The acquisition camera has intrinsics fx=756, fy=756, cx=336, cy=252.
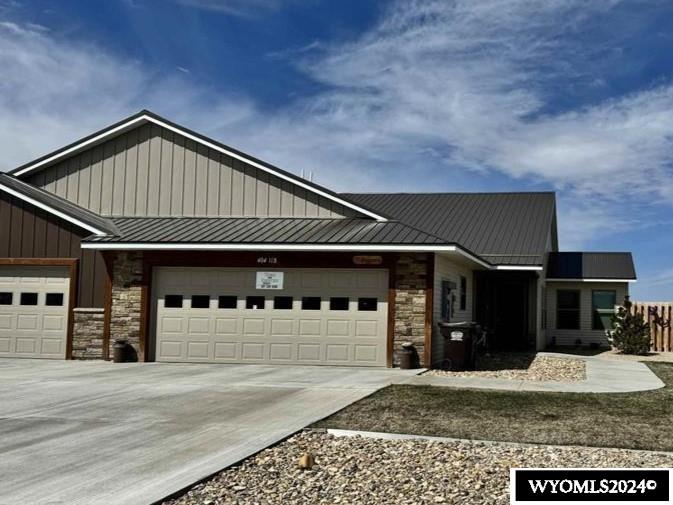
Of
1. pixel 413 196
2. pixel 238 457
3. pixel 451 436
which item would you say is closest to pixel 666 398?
pixel 451 436

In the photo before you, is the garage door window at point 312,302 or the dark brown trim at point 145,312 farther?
the dark brown trim at point 145,312

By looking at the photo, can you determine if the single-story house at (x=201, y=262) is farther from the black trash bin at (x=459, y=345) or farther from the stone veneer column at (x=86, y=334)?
the black trash bin at (x=459, y=345)

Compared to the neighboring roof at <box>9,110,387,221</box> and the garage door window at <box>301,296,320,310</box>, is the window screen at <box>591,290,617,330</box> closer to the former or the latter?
the neighboring roof at <box>9,110,387,221</box>

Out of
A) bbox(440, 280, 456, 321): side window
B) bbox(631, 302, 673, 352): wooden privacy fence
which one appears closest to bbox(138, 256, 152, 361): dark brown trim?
bbox(440, 280, 456, 321): side window

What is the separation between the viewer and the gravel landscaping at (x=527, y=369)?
15586mm

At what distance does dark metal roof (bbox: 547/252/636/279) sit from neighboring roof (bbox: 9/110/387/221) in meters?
11.6

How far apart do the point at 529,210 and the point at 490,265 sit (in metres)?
6.62

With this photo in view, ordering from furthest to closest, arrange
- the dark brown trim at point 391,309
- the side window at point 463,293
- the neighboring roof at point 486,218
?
the neighboring roof at point 486,218 < the side window at point 463,293 < the dark brown trim at point 391,309

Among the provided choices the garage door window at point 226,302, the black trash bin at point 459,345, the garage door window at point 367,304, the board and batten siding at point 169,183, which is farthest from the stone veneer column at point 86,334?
the black trash bin at point 459,345

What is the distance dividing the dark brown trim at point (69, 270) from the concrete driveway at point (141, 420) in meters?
1.99

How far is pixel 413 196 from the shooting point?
98.3 ft

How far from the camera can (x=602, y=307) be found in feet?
89.6

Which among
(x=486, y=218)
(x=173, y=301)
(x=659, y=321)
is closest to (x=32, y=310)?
(x=173, y=301)

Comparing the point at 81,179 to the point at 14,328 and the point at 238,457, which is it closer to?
the point at 14,328
